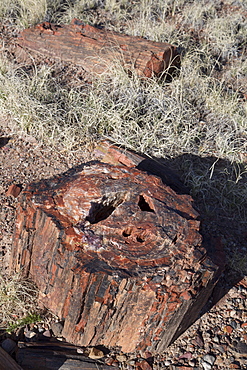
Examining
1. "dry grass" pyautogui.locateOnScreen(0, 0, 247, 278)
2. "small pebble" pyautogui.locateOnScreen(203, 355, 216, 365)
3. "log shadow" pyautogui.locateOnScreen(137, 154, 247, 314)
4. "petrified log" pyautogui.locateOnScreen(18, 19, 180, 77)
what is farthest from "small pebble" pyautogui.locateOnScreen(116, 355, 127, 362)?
"petrified log" pyautogui.locateOnScreen(18, 19, 180, 77)

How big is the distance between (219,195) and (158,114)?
0.99 m

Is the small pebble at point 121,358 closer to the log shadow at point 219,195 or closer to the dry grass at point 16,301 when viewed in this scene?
the dry grass at point 16,301

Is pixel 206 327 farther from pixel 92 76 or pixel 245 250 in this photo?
pixel 92 76

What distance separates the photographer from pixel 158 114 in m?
4.07

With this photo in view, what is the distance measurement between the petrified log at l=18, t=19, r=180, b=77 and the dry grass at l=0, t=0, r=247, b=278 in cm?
17

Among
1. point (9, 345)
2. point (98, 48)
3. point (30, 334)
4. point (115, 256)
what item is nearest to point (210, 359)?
point (115, 256)

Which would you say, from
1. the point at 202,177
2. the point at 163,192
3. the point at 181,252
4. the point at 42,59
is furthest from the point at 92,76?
the point at 181,252

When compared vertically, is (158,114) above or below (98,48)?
below

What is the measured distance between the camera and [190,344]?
260 centimetres

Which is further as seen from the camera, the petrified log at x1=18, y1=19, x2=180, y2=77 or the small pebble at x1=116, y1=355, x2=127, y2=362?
the petrified log at x1=18, y1=19, x2=180, y2=77

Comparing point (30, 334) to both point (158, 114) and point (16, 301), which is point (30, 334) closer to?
point (16, 301)

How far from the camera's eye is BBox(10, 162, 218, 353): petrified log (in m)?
2.17

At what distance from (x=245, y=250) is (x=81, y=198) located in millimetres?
1484

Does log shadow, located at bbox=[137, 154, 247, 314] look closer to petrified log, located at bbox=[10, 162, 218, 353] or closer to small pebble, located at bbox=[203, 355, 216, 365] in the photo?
small pebble, located at bbox=[203, 355, 216, 365]
